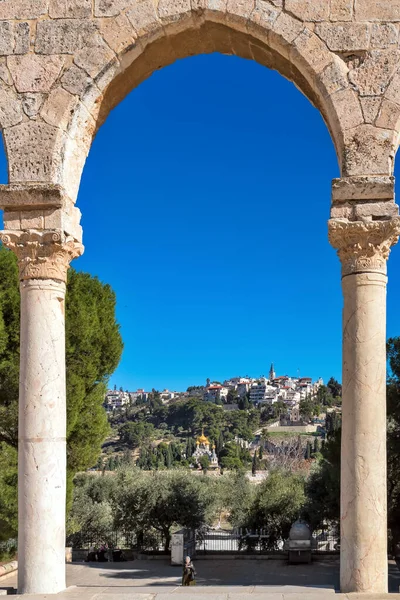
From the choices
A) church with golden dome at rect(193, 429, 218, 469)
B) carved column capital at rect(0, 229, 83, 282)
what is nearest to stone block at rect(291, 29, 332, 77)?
carved column capital at rect(0, 229, 83, 282)

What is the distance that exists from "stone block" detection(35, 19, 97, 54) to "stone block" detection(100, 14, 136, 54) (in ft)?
0.54

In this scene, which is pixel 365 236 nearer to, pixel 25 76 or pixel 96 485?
pixel 25 76

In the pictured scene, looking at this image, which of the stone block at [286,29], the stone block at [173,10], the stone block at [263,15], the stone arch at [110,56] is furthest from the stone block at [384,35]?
the stone block at [173,10]

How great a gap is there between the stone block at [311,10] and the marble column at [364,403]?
2.50m

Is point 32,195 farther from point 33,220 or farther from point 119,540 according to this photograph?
point 119,540

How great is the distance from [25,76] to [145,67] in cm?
160

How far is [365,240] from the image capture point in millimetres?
8117

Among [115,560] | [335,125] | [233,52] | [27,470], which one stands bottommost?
[115,560]

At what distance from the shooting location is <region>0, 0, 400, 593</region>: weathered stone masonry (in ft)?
26.0

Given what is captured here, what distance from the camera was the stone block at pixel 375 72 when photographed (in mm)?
8281

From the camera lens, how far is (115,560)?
25391 millimetres

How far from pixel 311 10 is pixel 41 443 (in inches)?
240

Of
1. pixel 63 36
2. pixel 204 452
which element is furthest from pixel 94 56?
pixel 204 452

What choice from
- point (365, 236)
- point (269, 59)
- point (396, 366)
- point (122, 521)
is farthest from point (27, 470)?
point (122, 521)
